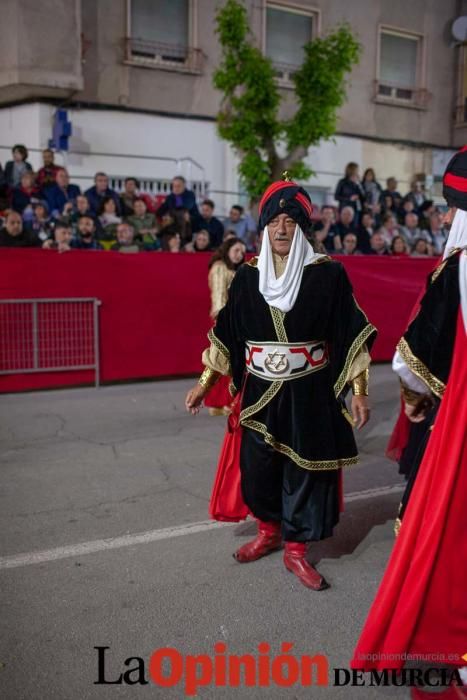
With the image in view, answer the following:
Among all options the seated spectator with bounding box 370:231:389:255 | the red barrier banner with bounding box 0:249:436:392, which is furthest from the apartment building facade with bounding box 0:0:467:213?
the red barrier banner with bounding box 0:249:436:392

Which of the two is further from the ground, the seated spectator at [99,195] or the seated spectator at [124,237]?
the seated spectator at [99,195]

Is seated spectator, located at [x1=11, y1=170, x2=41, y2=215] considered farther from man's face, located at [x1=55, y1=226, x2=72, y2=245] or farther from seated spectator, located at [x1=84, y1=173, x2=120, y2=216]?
man's face, located at [x1=55, y1=226, x2=72, y2=245]

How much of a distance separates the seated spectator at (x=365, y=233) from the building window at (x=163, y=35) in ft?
20.0

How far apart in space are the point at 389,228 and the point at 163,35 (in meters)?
6.75

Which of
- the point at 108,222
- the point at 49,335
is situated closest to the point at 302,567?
the point at 49,335

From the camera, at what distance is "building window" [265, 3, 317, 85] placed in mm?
17016

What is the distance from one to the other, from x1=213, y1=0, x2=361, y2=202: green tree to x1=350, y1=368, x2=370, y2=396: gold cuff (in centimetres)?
989

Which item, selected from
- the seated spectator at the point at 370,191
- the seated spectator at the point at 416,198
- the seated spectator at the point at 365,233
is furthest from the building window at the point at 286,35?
the seated spectator at the point at 365,233

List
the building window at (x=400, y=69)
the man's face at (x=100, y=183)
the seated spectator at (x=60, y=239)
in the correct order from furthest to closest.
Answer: the building window at (x=400, y=69) < the man's face at (x=100, y=183) < the seated spectator at (x=60, y=239)

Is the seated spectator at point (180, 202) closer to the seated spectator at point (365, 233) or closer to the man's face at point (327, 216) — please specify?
the man's face at point (327, 216)

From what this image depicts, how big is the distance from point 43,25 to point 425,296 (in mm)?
13096

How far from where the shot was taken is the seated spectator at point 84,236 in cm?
944

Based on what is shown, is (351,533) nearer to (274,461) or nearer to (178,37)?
(274,461)

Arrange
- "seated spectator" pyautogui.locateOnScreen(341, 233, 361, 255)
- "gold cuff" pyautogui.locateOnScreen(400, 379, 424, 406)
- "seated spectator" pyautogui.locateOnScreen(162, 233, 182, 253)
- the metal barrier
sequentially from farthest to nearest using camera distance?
"seated spectator" pyautogui.locateOnScreen(341, 233, 361, 255)
"seated spectator" pyautogui.locateOnScreen(162, 233, 182, 253)
the metal barrier
"gold cuff" pyautogui.locateOnScreen(400, 379, 424, 406)
